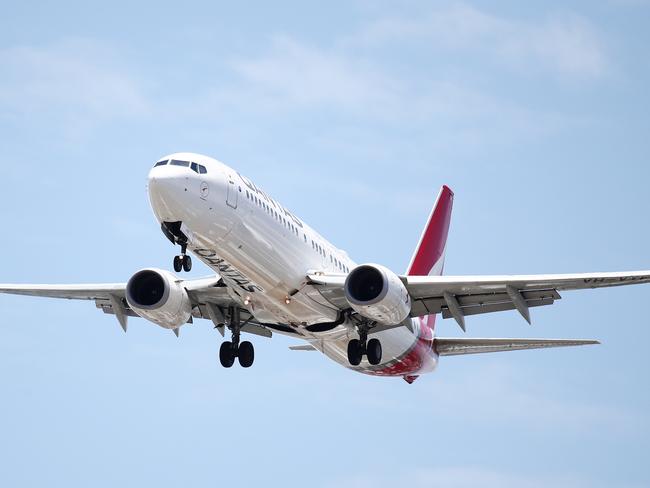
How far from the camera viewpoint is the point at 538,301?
36719 millimetres

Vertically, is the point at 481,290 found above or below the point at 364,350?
above

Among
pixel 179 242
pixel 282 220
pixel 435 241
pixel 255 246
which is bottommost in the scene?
pixel 435 241

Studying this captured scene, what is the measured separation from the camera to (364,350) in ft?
125

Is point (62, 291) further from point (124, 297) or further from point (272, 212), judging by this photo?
point (272, 212)

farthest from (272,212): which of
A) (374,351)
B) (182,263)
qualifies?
(374,351)

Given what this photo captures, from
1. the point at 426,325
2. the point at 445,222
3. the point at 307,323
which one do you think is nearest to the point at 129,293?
the point at 307,323

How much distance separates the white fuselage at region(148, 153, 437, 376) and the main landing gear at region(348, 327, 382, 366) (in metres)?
0.48

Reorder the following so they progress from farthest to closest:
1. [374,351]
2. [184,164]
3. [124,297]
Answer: [124,297] → [374,351] → [184,164]

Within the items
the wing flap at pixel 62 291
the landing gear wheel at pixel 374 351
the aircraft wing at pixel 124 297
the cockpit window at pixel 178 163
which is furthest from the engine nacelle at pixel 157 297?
the landing gear wheel at pixel 374 351

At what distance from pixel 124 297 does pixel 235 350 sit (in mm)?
4039

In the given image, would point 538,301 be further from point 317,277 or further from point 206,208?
point 206,208

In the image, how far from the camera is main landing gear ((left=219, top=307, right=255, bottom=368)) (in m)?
40.0

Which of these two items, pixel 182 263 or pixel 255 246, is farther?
pixel 255 246

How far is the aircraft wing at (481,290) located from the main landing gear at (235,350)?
4174 mm
